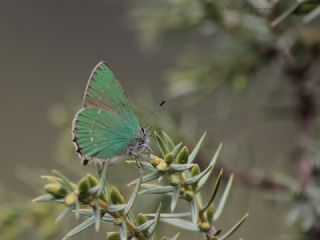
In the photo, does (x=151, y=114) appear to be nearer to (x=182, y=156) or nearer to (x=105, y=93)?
(x=105, y=93)

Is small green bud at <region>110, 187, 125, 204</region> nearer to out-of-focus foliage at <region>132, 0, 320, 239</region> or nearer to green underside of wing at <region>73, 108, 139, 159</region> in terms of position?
green underside of wing at <region>73, 108, 139, 159</region>

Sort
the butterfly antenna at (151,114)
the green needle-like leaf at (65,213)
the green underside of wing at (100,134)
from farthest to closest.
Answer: the butterfly antenna at (151,114) < the green underside of wing at (100,134) < the green needle-like leaf at (65,213)

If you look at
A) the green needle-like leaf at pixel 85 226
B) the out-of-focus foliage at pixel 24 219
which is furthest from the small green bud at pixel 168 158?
the out-of-focus foliage at pixel 24 219

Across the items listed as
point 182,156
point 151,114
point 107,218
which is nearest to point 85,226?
point 107,218

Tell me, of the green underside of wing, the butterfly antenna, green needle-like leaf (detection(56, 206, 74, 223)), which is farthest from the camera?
the butterfly antenna

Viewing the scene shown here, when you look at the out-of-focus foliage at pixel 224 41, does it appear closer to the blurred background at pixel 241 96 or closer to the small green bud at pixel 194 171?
the blurred background at pixel 241 96

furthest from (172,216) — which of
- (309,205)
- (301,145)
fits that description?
(301,145)

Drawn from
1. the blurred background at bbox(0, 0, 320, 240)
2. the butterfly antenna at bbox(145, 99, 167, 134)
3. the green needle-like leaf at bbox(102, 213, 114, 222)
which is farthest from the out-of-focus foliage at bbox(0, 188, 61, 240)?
the green needle-like leaf at bbox(102, 213, 114, 222)
